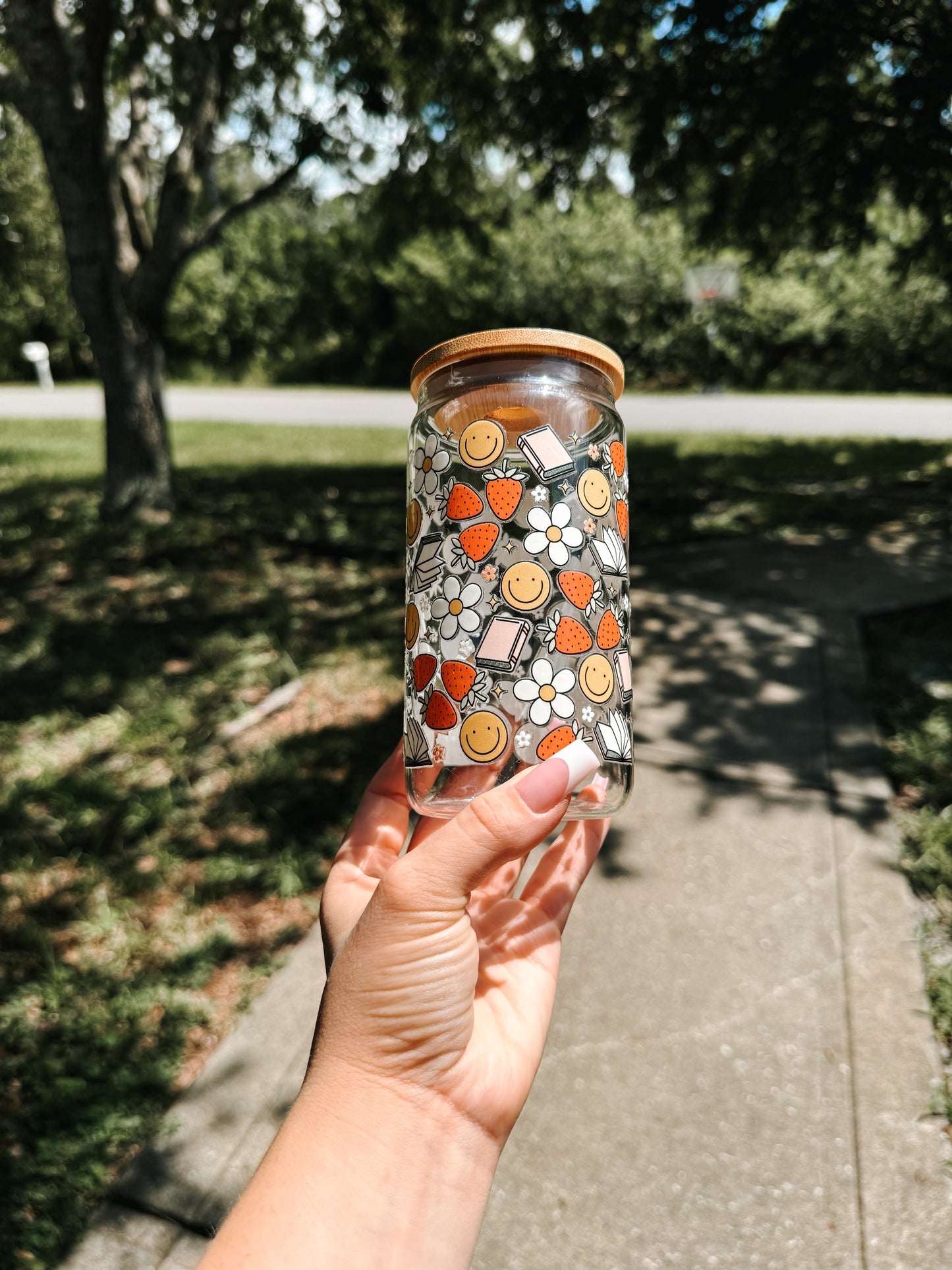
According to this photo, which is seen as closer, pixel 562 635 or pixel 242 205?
pixel 562 635

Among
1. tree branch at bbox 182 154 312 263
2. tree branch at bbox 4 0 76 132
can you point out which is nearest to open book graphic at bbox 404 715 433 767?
tree branch at bbox 4 0 76 132

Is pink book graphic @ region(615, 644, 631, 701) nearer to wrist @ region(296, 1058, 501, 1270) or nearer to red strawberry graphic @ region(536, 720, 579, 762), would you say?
red strawberry graphic @ region(536, 720, 579, 762)

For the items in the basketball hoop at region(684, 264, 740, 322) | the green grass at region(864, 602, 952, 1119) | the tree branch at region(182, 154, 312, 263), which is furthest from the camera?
the basketball hoop at region(684, 264, 740, 322)

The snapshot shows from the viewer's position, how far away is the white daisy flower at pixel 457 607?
1617mm

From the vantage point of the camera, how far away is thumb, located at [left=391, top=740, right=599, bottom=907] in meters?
1.40

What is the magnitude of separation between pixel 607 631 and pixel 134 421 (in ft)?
20.9

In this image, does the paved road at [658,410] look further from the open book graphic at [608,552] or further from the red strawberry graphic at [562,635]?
the red strawberry graphic at [562,635]

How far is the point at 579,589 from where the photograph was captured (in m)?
1.63

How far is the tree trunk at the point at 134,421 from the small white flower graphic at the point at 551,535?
20.5 feet

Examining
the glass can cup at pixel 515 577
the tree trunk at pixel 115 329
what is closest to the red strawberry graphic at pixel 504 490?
the glass can cup at pixel 515 577

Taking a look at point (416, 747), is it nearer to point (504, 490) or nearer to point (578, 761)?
point (578, 761)

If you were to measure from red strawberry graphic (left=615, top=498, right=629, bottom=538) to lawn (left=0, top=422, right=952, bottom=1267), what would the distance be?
2.03m

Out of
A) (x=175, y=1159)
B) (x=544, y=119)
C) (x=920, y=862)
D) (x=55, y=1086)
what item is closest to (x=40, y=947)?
(x=55, y=1086)

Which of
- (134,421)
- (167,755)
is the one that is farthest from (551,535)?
(134,421)
